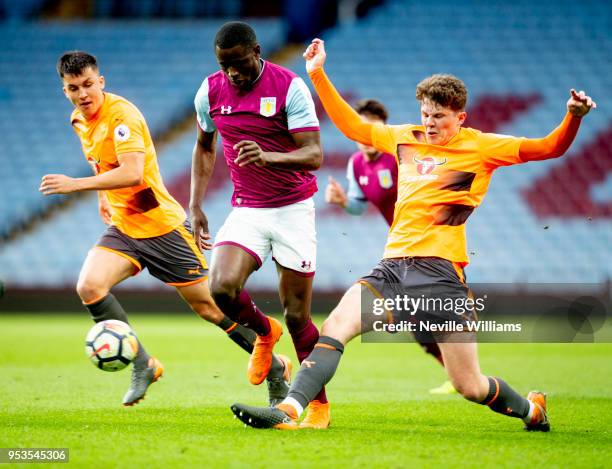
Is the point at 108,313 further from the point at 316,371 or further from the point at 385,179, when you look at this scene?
the point at 385,179

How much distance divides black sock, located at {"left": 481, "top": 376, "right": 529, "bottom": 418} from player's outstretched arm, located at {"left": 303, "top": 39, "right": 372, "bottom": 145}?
168 centimetres

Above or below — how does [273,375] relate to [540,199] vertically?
above

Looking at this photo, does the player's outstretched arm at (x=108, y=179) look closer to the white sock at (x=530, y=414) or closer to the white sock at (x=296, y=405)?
the white sock at (x=296, y=405)

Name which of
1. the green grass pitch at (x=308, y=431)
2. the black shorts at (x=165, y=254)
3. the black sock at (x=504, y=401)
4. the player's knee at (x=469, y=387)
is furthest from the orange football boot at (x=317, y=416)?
the black shorts at (x=165, y=254)

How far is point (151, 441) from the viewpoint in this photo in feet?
16.8

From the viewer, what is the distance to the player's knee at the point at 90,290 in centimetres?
666

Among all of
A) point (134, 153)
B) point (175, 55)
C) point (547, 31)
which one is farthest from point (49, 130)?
point (134, 153)

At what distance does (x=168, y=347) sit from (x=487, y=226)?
8.64m

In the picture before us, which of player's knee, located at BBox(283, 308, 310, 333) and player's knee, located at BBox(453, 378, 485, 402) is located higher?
player's knee, located at BBox(283, 308, 310, 333)

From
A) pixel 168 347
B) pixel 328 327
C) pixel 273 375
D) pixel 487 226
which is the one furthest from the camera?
pixel 487 226

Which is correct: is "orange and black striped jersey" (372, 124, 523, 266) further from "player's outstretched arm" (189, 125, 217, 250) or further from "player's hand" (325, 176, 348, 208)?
"player's hand" (325, 176, 348, 208)

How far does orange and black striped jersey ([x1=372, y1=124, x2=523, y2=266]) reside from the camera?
5.65 meters

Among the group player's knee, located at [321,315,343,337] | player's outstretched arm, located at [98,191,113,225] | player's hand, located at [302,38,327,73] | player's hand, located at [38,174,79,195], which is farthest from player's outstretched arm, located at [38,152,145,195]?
player's knee, located at [321,315,343,337]

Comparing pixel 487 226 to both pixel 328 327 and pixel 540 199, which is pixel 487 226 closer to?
pixel 540 199
